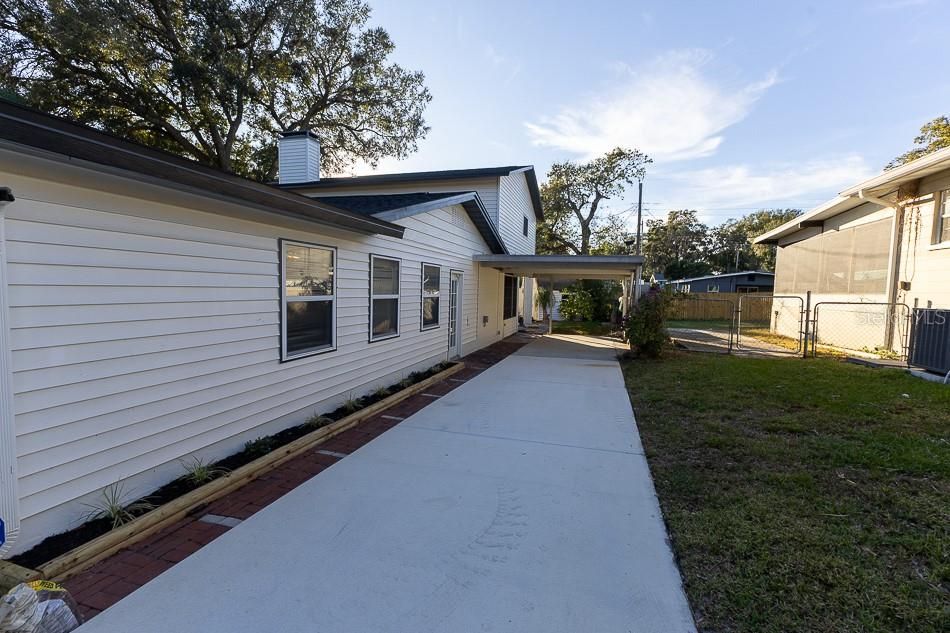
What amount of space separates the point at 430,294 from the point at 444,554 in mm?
5995

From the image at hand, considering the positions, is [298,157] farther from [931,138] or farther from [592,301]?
[931,138]

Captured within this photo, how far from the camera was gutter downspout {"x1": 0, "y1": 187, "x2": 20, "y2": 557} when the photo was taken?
225 centimetres

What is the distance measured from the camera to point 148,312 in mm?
3104

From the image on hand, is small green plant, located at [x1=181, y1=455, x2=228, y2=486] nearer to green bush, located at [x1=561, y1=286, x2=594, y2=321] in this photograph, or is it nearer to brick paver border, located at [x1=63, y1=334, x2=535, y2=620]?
brick paver border, located at [x1=63, y1=334, x2=535, y2=620]

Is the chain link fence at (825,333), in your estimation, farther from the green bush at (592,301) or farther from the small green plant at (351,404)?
the small green plant at (351,404)

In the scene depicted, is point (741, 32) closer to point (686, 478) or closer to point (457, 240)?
point (457, 240)

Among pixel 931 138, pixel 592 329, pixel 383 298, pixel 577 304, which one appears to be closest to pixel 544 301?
pixel 577 304

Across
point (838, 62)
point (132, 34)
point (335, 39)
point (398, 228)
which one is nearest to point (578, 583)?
point (398, 228)

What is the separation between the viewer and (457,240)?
30.4 feet

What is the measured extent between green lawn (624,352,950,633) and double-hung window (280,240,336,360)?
3.94m

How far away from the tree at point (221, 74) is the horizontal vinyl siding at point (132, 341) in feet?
39.4

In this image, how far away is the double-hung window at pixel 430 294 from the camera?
7918mm

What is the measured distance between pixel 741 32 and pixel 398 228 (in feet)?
29.0

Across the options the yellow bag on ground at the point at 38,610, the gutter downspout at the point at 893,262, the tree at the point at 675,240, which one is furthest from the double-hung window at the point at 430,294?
the tree at the point at 675,240
